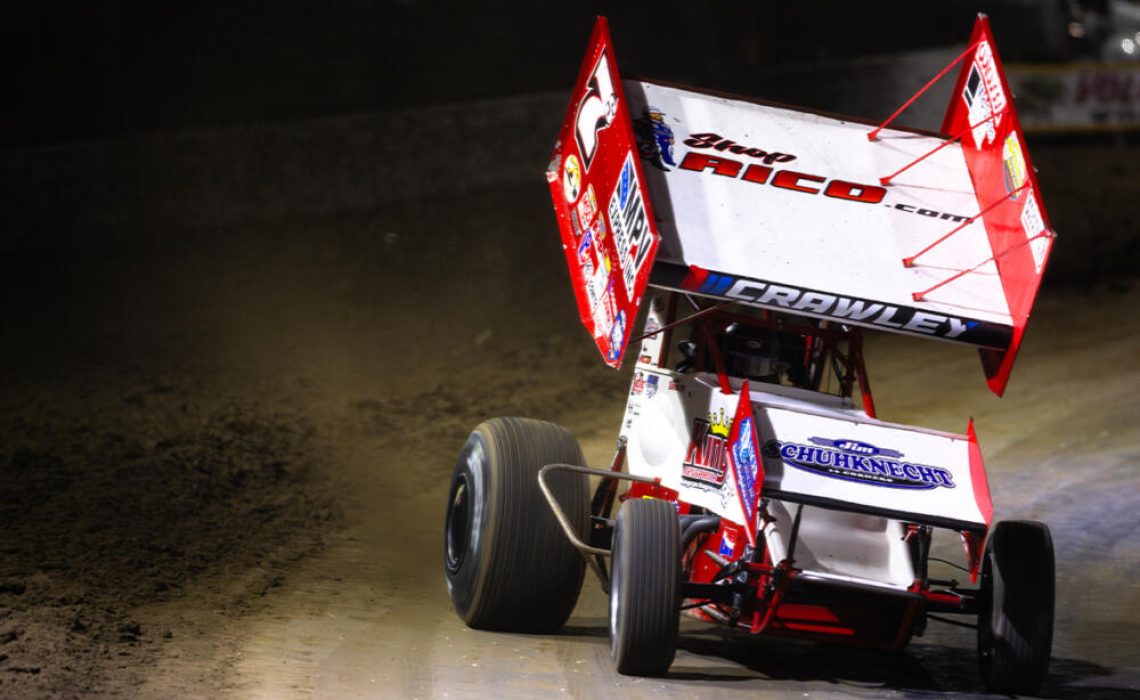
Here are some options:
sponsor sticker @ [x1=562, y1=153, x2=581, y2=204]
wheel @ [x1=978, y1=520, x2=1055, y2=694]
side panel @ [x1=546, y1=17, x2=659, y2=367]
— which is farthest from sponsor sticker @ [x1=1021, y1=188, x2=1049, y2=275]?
sponsor sticker @ [x1=562, y1=153, x2=581, y2=204]

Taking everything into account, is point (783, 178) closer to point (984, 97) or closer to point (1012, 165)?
point (1012, 165)

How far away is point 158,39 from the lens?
1748 cm

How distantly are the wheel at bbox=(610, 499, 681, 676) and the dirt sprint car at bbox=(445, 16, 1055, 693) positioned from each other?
0.01 meters

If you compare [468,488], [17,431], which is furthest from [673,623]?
[17,431]

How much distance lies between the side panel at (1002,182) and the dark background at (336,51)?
10.9 metres

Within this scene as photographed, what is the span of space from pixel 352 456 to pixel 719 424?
5087mm

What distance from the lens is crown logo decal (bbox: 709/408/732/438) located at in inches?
278

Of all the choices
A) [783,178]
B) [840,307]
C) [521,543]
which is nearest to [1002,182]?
[783,178]

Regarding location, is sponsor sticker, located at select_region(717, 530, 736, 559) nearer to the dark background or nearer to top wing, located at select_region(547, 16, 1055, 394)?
top wing, located at select_region(547, 16, 1055, 394)

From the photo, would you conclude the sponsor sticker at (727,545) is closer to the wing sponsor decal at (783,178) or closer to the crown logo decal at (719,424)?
the crown logo decal at (719,424)

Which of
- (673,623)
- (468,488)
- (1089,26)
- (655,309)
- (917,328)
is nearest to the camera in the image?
(673,623)

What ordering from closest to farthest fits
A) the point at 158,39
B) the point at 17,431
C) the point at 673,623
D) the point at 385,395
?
the point at 673,623, the point at 17,431, the point at 385,395, the point at 158,39

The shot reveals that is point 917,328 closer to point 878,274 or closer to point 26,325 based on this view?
point 878,274

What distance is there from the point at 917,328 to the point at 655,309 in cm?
168
